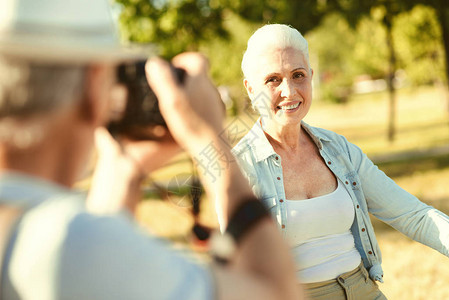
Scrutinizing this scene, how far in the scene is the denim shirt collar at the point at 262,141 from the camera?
8.70ft

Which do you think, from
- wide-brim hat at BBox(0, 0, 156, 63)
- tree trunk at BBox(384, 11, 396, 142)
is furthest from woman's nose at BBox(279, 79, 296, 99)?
tree trunk at BBox(384, 11, 396, 142)

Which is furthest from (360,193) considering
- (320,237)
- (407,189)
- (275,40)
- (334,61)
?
(334,61)

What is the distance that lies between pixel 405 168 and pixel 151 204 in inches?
247

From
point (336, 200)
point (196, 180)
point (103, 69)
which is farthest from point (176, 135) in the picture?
point (336, 200)

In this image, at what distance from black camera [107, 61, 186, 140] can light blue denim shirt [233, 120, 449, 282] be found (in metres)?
1.38

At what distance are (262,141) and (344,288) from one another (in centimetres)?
82

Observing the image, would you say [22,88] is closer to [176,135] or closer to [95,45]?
[95,45]

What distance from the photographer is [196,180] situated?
1.70 meters

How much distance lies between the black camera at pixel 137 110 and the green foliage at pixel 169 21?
1116cm

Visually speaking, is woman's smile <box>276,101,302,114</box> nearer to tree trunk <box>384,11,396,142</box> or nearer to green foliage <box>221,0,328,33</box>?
green foliage <box>221,0,328,33</box>

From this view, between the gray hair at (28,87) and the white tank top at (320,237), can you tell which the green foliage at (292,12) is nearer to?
the white tank top at (320,237)

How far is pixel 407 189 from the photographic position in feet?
34.4

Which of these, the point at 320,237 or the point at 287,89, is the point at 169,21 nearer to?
the point at 287,89

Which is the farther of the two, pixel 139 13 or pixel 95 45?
pixel 139 13
